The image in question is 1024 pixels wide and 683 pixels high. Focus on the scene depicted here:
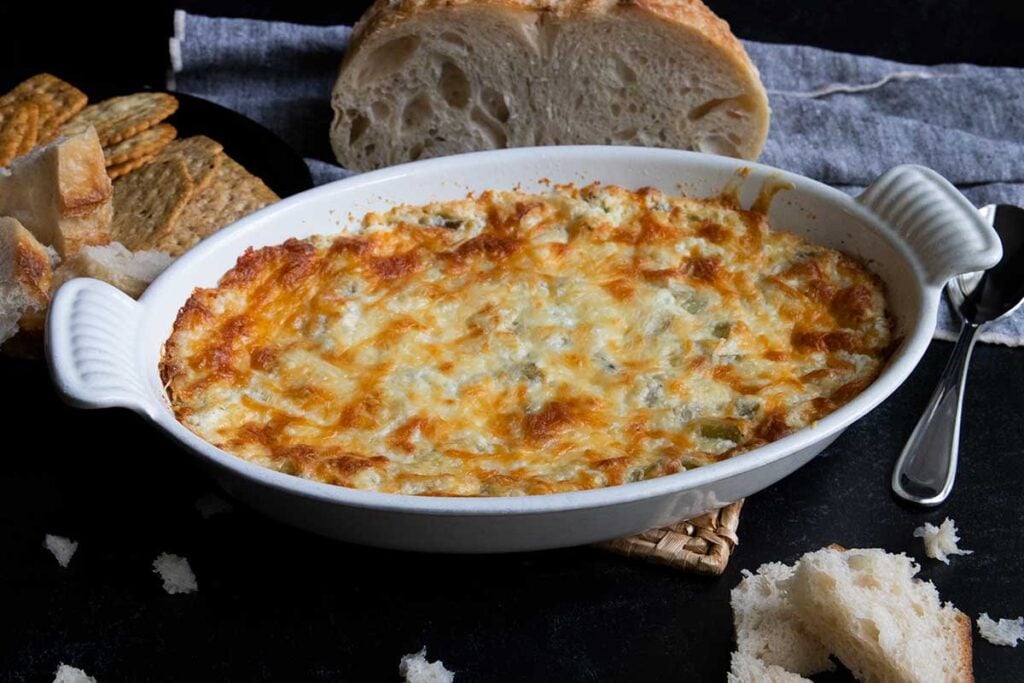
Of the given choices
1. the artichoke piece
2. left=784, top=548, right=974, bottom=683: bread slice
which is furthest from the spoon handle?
the artichoke piece

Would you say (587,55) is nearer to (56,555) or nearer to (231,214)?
(231,214)

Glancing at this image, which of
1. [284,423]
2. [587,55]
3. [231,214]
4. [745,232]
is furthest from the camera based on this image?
[587,55]

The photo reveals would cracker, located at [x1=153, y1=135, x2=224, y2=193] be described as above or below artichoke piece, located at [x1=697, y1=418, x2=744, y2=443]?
below

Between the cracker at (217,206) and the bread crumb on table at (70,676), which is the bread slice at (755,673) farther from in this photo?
the cracker at (217,206)

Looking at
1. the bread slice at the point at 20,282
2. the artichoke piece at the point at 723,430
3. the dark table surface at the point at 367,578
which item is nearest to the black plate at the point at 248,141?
the bread slice at the point at 20,282

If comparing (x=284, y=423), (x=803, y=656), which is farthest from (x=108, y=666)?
(x=803, y=656)

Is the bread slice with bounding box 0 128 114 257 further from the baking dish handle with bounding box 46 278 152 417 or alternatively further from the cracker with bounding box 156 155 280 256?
the baking dish handle with bounding box 46 278 152 417
